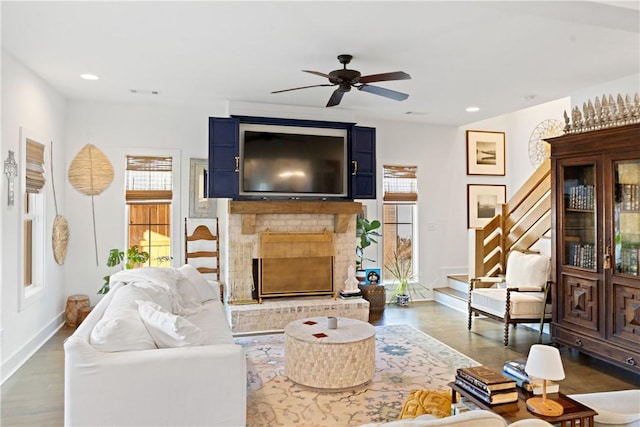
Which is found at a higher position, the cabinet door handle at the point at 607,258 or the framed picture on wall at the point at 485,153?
the framed picture on wall at the point at 485,153

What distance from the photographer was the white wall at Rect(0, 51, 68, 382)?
3.86 metres

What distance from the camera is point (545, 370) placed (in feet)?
7.06

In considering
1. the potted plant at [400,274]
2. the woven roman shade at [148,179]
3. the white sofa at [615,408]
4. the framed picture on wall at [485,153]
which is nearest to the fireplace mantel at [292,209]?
the woven roman shade at [148,179]

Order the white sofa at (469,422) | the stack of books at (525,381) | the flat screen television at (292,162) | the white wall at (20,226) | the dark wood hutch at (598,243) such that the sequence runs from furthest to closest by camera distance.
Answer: the flat screen television at (292,162) < the white wall at (20,226) < the dark wood hutch at (598,243) < the stack of books at (525,381) < the white sofa at (469,422)

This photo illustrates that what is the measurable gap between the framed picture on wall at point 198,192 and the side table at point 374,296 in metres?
2.43

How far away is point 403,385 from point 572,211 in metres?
2.47

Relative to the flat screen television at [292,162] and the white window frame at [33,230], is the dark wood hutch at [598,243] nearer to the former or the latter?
the flat screen television at [292,162]

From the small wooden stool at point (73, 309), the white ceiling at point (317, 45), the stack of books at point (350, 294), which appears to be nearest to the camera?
the white ceiling at point (317, 45)

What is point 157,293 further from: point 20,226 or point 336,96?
point 336,96

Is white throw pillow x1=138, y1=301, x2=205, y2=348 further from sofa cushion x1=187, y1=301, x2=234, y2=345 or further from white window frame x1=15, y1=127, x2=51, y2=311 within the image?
white window frame x1=15, y1=127, x2=51, y2=311

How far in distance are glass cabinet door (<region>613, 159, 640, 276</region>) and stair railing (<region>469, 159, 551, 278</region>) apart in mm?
1822

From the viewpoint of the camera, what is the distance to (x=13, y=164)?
4.05 m

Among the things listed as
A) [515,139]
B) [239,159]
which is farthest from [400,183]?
[239,159]

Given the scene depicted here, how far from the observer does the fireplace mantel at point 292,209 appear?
5473mm
